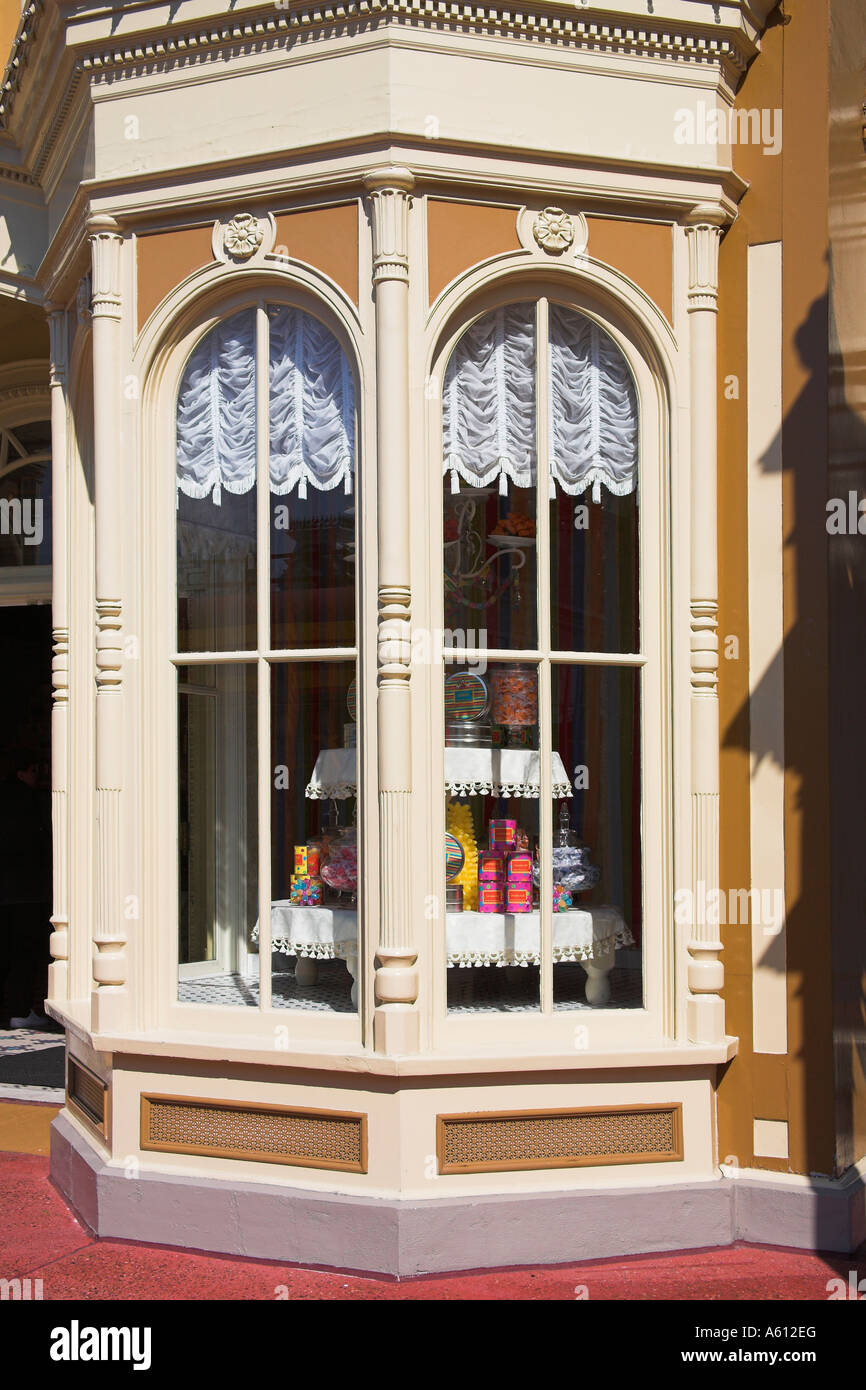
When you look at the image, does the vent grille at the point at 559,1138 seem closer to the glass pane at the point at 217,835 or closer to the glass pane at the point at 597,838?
the glass pane at the point at 597,838

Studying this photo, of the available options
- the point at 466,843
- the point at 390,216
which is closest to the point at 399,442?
the point at 390,216

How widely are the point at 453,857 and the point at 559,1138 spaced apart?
1.04m

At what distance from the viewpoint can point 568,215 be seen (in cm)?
474

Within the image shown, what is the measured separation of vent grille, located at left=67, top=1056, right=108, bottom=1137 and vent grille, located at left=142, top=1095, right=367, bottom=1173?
31cm

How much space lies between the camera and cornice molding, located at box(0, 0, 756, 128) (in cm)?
455

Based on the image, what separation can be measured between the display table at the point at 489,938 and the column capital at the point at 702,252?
7.44 feet

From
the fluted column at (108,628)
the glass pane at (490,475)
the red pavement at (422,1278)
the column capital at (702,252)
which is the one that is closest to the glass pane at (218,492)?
the fluted column at (108,628)

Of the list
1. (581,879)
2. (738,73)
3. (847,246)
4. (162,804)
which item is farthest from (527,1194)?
(738,73)

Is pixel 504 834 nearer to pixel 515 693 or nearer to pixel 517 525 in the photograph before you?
pixel 515 693

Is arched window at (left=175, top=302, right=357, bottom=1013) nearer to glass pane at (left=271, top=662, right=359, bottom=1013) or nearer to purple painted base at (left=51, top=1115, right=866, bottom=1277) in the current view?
glass pane at (left=271, top=662, right=359, bottom=1013)

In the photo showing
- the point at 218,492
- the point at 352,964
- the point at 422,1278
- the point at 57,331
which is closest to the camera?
the point at 422,1278

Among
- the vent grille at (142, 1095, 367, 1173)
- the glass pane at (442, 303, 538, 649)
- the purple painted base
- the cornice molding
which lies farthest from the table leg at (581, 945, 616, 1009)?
the cornice molding

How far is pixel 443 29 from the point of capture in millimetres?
4562

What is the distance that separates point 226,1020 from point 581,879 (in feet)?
4.58
